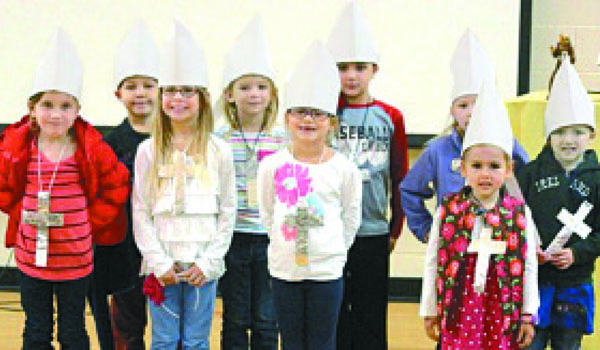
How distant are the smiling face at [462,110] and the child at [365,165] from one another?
0.87ft

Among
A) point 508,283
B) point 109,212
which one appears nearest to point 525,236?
point 508,283

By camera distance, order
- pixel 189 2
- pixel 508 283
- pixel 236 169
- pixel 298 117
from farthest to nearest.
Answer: pixel 189 2, pixel 236 169, pixel 298 117, pixel 508 283

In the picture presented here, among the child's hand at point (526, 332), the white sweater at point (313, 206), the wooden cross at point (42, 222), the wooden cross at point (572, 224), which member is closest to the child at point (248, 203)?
the white sweater at point (313, 206)

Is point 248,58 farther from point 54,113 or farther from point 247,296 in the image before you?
point 247,296

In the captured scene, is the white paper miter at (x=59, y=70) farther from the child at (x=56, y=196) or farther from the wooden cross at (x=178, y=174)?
the wooden cross at (x=178, y=174)

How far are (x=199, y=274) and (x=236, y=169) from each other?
0.45 metres

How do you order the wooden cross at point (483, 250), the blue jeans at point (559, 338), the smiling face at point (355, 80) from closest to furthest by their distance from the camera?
the wooden cross at point (483, 250) < the blue jeans at point (559, 338) < the smiling face at point (355, 80)

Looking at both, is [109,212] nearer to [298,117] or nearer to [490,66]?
[298,117]

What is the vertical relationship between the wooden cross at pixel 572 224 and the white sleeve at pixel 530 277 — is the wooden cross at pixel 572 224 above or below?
above

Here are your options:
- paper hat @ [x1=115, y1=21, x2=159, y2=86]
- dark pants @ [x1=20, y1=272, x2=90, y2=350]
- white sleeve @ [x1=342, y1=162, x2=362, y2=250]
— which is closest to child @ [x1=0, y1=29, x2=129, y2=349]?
dark pants @ [x1=20, y1=272, x2=90, y2=350]

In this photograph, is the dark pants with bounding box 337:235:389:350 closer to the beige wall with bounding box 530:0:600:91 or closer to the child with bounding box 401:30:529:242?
the child with bounding box 401:30:529:242

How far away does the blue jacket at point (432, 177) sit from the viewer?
10.7ft

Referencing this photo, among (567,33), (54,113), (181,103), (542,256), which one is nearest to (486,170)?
(542,256)

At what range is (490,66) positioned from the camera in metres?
3.39
